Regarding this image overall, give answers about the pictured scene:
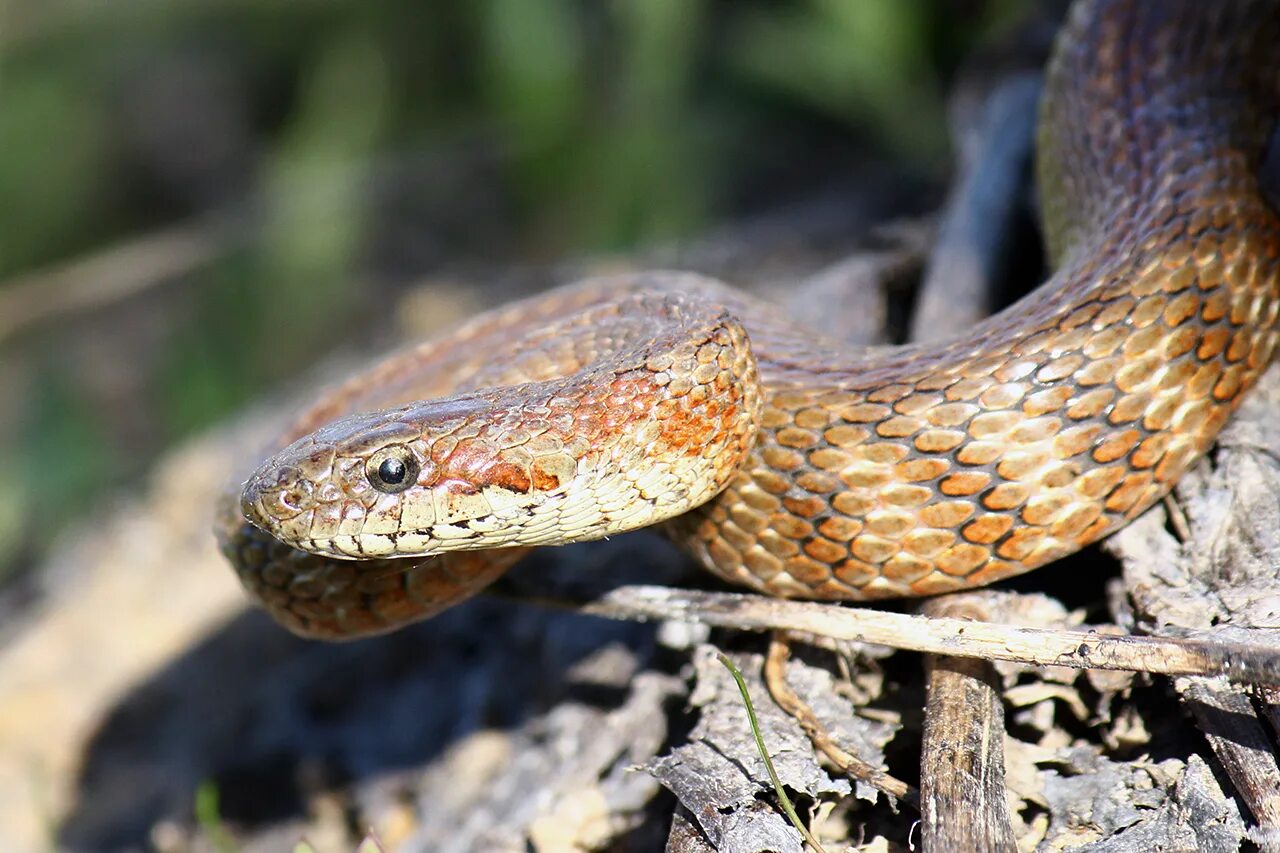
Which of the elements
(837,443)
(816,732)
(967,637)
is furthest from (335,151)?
(967,637)

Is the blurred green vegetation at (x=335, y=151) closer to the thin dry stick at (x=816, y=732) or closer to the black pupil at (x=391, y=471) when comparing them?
the thin dry stick at (x=816, y=732)

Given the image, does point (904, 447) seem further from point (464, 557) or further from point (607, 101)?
point (607, 101)

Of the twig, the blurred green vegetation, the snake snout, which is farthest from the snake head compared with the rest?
the blurred green vegetation

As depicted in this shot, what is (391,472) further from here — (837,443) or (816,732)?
(816,732)

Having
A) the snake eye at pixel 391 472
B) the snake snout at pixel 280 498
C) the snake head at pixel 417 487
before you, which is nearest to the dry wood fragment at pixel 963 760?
the snake head at pixel 417 487

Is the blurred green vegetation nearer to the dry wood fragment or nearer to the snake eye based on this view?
the dry wood fragment

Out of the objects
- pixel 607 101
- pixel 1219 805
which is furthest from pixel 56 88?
pixel 1219 805
